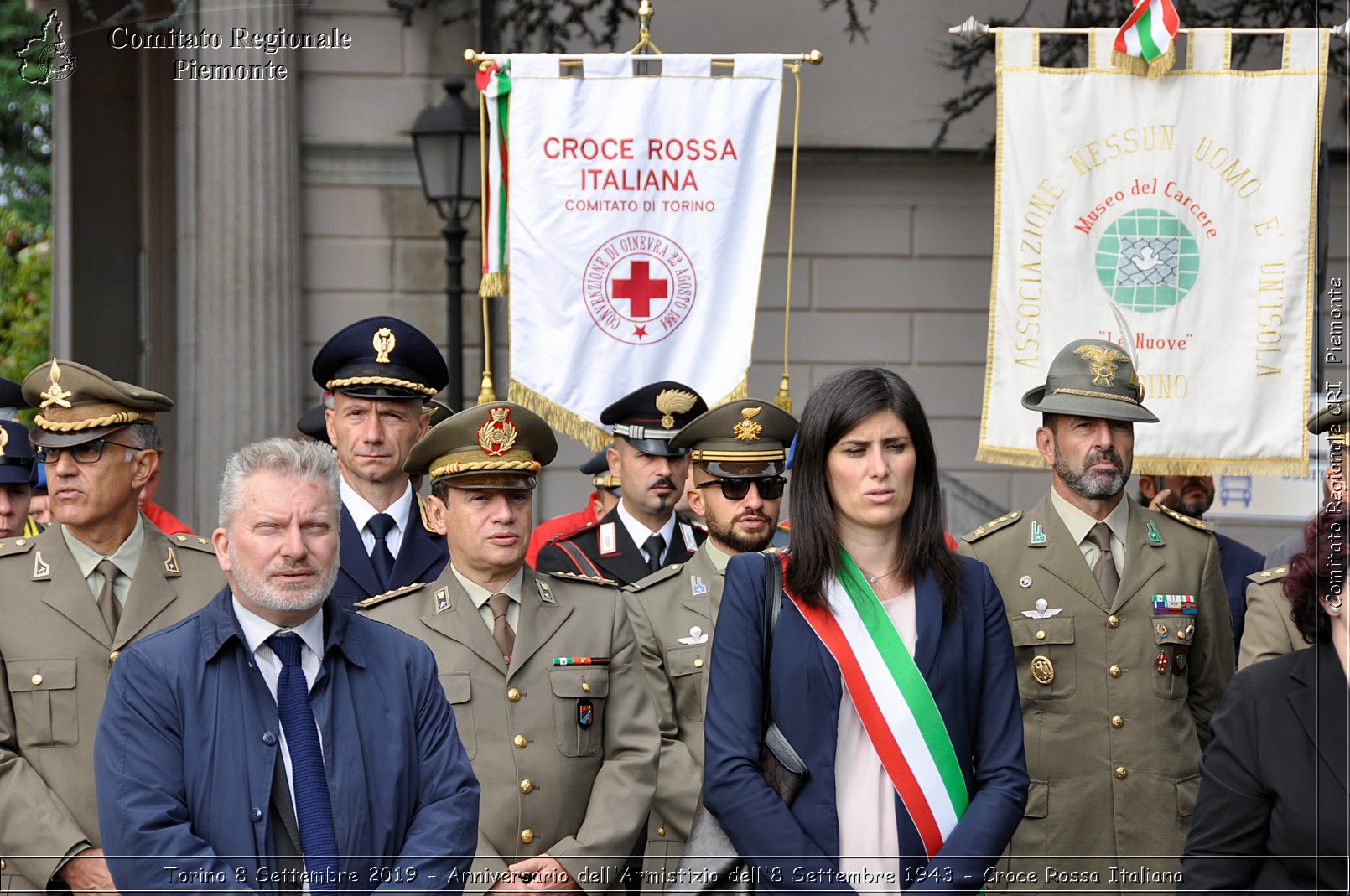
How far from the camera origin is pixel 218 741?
3195 mm

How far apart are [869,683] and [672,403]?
263cm

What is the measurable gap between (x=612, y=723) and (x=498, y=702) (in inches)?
11.8

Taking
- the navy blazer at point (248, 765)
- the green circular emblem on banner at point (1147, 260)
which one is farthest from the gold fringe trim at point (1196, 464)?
the navy blazer at point (248, 765)

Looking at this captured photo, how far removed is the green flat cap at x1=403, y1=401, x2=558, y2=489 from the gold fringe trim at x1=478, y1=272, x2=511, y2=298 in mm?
2552

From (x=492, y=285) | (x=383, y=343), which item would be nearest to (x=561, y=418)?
(x=492, y=285)

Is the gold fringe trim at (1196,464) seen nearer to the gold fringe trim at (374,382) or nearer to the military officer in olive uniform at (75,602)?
the gold fringe trim at (374,382)

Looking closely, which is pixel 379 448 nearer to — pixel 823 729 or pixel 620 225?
pixel 620 225

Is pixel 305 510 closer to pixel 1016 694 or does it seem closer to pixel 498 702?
pixel 498 702

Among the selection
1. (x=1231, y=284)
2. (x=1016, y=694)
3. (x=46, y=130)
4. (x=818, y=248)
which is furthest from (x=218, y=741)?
(x=46, y=130)

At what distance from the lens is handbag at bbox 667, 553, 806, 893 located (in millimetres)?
3461

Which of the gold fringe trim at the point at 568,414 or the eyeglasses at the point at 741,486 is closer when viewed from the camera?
the eyeglasses at the point at 741,486

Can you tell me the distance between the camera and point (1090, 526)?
16.0 ft

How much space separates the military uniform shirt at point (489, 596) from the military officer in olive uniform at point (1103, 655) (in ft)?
4.74

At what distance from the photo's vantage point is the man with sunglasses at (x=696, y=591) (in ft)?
14.9
